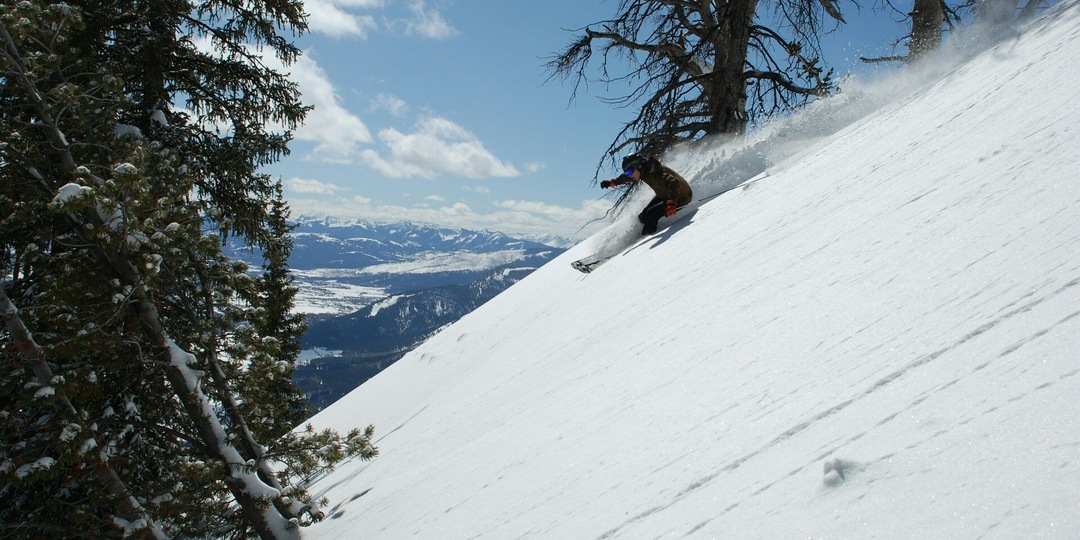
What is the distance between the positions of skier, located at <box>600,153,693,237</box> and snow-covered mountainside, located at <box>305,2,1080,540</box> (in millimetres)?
2521

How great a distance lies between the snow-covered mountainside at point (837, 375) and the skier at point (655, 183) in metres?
2.52

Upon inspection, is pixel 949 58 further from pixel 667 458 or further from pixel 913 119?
pixel 667 458

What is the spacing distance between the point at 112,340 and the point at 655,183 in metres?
7.38

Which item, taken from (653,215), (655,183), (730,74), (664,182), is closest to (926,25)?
(730,74)

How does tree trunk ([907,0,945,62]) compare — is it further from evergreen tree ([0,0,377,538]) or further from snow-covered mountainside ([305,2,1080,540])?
evergreen tree ([0,0,377,538])

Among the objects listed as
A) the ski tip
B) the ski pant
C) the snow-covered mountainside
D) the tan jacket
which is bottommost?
the snow-covered mountainside

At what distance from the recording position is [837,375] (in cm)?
200

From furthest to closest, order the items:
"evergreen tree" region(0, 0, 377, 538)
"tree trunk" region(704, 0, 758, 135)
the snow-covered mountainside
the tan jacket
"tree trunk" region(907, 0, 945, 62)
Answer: "tree trunk" region(704, 0, 758, 135), "tree trunk" region(907, 0, 945, 62), the tan jacket, "evergreen tree" region(0, 0, 377, 538), the snow-covered mountainside

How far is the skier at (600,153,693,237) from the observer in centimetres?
840

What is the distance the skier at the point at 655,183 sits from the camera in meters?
8.40

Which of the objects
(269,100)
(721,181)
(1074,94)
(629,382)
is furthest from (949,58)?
(269,100)

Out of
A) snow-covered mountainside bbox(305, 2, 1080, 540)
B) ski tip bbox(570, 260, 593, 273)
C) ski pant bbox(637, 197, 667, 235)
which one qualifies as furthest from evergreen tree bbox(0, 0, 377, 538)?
ski pant bbox(637, 197, 667, 235)

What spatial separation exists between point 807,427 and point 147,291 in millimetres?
5862

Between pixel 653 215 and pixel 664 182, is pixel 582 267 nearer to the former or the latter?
pixel 653 215
